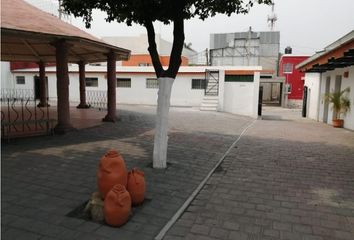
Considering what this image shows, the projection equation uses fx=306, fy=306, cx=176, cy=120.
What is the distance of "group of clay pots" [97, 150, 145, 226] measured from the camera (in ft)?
13.7

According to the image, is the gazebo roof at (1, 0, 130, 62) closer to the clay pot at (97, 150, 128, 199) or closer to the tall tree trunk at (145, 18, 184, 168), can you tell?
the tall tree trunk at (145, 18, 184, 168)

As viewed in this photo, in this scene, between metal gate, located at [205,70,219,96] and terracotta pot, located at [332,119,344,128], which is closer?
terracotta pot, located at [332,119,344,128]

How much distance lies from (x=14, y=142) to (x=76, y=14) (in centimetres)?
418

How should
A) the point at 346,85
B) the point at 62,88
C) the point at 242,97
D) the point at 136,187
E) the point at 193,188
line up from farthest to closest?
1. the point at 242,97
2. the point at 346,85
3. the point at 62,88
4. the point at 193,188
5. the point at 136,187

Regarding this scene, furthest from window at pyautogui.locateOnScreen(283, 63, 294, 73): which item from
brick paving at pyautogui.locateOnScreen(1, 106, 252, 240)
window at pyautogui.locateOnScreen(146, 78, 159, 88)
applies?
brick paving at pyautogui.locateOnScreen(1, 106, 252, 240)

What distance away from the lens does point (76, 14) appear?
7234 millimetres

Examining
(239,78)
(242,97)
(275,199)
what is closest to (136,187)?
(275,199)

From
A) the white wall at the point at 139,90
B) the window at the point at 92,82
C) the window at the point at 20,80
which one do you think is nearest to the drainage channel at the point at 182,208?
the white wall at the point at 139,90

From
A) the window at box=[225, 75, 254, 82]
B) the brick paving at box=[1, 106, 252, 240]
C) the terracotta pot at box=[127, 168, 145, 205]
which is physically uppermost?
the window at box=[225, 75, 254, 82]

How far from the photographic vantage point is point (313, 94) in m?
22.1

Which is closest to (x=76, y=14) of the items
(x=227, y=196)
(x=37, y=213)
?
(x=37, y=213)

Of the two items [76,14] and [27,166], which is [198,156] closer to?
[27,166]

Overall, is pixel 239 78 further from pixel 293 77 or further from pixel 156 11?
pixel 293 77

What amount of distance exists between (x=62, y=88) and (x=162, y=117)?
5.26 metres
